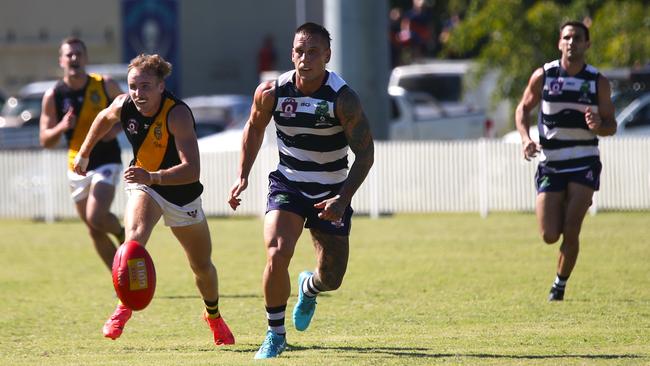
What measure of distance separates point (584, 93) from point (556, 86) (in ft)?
0.78

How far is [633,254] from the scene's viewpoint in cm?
1502

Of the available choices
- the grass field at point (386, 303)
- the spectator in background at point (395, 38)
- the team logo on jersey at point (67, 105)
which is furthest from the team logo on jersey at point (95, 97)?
the spectator in background at point (395, 38)

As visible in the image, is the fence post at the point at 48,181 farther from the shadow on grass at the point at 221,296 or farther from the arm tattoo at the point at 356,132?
the arm tattoo at the point at 356,132

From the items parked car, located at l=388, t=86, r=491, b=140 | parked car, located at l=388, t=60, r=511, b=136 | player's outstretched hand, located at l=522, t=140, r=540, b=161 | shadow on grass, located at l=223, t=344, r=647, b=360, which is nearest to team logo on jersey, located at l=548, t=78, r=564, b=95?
player's outstretched hand, located at l=522, t=140, r=540, b=161

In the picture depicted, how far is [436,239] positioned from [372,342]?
826 cm

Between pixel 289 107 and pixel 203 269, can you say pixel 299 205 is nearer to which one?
pixel 289 107

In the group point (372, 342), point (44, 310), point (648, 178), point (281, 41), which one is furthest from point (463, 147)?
point (281, 41)

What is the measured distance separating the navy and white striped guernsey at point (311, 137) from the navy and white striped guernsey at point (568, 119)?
3.00m

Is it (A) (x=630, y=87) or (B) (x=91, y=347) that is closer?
(B) (x=91, y=347)

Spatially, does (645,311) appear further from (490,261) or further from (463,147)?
(463,147)

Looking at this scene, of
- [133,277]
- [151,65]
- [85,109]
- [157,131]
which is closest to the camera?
[133,277]

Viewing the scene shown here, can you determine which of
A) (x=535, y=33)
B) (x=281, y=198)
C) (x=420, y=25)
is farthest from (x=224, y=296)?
(x=420, y=25)

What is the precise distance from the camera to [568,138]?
37.1 ft

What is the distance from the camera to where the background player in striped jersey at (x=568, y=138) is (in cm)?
1113
